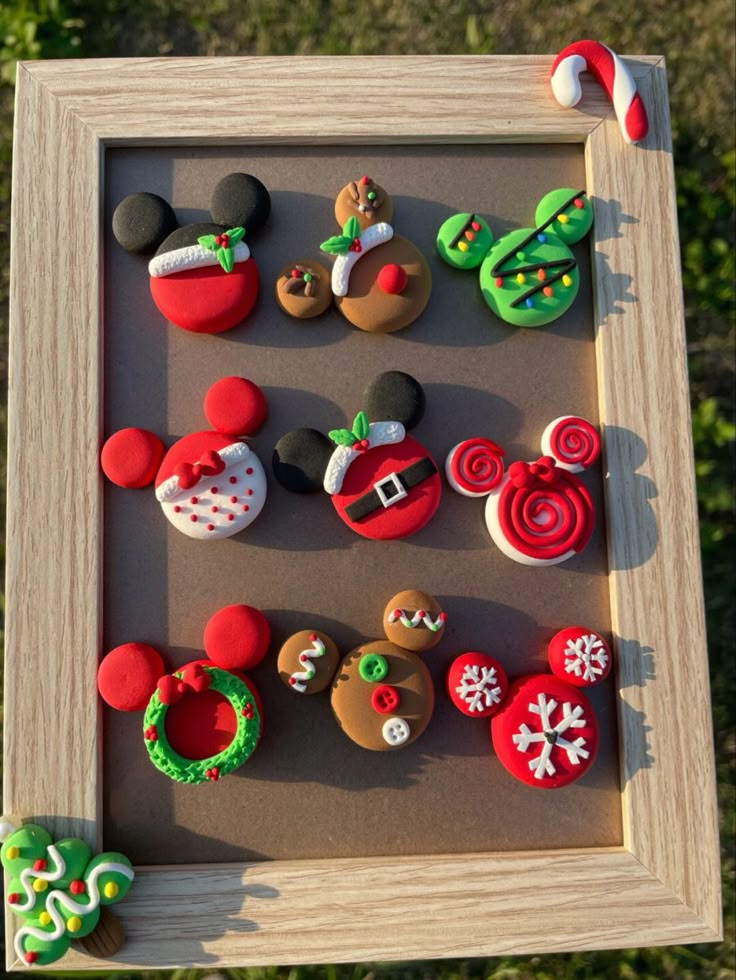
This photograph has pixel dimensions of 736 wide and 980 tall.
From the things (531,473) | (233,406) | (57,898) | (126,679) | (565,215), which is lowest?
(57,898)

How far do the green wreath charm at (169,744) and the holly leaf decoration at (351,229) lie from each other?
68 cm

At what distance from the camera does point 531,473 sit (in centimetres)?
115

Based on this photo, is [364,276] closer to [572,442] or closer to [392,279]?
[392,279]

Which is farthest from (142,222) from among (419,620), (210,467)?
(419,620)

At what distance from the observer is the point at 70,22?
5.67 ft

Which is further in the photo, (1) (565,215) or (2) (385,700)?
(1) (565,215)

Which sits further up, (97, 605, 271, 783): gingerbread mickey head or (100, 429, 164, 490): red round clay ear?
(100, 429, 164, 490): red round clay ear

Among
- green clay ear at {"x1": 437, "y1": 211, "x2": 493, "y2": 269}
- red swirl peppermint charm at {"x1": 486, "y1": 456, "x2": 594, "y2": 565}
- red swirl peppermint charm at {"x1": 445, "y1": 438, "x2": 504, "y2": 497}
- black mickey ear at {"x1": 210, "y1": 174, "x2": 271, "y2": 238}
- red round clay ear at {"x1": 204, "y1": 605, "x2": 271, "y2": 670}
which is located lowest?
red round clay ear at {"x1": 204, "y1": 605, "x2": 271, "y2": 670}

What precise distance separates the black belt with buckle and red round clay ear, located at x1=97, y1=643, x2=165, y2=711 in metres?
0.37

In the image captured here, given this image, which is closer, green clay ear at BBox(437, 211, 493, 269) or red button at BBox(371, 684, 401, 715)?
red button at BBox(371, 684, 401, 715)

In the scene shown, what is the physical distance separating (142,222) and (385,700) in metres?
0.81

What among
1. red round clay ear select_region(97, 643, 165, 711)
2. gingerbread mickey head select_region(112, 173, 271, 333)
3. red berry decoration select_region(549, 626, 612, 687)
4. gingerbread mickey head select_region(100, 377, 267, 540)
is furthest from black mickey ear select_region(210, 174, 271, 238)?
red berry decoration select_region(549, 626, 612, 687)

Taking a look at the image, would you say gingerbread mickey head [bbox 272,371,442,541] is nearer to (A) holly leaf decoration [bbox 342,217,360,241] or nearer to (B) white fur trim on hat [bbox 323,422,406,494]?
(B) white fur trim on hat [bbox 323,422,406,494]

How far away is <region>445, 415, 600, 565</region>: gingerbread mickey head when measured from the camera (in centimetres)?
116
